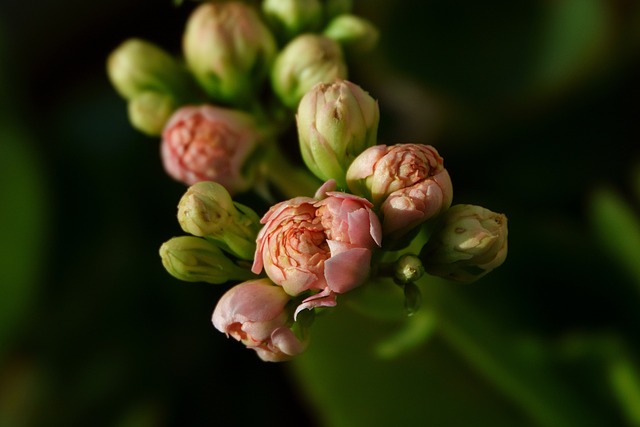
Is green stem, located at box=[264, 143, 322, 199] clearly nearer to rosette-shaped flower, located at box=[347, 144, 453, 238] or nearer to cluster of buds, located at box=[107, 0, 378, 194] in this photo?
cluster of buds, located at box=[107, 0, 378, 194]

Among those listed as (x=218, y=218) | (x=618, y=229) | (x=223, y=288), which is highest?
(x=218, y=218)

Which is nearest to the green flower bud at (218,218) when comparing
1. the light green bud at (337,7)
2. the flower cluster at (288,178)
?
the flower cluster at (288,178)

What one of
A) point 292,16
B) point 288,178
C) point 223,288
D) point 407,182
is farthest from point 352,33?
point 223,288

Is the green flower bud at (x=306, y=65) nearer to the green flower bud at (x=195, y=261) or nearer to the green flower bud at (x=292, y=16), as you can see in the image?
the green flower bud at (x=292, y=16)

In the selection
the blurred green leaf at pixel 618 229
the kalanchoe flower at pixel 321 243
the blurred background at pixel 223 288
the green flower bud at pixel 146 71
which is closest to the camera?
the kalanchoe flower at pixel 321 243

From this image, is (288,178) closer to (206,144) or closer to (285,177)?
(285,177)

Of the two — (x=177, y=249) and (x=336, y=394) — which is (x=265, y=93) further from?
(x=177, y=249)

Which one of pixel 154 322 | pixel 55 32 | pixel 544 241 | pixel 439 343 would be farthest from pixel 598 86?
pixel 55 32
